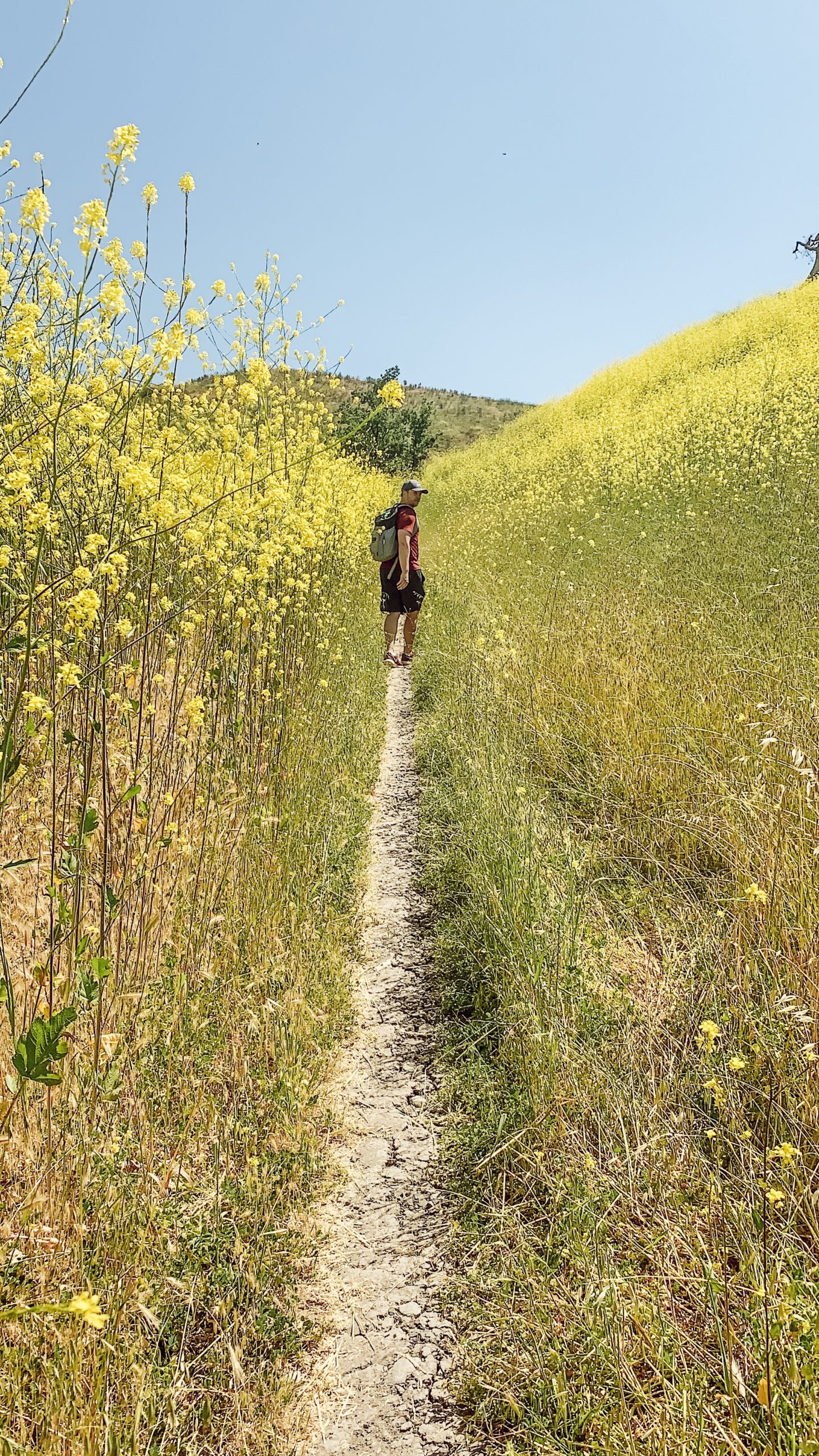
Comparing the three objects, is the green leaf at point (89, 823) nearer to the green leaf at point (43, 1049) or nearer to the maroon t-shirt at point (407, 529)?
the green leaf at point (43, 1049)

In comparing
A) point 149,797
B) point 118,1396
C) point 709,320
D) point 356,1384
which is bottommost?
point 356,1384

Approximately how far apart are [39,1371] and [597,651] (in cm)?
508

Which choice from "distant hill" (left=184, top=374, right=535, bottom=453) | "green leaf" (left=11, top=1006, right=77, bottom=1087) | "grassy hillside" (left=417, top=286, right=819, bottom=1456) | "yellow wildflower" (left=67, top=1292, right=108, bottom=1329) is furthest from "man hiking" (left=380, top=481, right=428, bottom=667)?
"distant hill" (left=184, top=374, right=535, bottom=453)

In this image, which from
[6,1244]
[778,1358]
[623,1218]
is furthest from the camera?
[623,1218]

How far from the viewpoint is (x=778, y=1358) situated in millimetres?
1548

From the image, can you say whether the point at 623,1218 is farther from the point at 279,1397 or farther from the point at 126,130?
the point at 126,130

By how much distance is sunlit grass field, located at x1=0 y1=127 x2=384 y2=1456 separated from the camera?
1.80 meters

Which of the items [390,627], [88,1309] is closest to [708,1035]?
[88,1309]

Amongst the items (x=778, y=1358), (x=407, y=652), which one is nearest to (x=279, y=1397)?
(x=778, y=1358)

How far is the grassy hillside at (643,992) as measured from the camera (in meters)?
1.77

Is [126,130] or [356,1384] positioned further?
[126,130]

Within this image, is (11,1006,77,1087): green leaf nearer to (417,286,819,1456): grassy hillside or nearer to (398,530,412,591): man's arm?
(417,286,819,1456): grassy hillside

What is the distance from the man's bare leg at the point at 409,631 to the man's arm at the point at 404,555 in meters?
0.44

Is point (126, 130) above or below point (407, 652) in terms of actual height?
above
